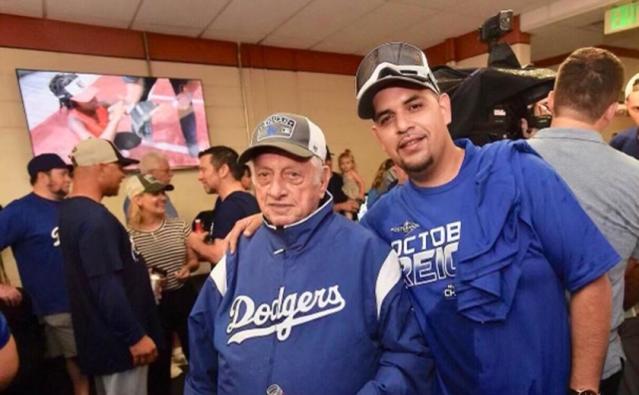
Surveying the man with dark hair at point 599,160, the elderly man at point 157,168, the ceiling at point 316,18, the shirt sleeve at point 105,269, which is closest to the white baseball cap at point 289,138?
the man with dark hair at point 599,160

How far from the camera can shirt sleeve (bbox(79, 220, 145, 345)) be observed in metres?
1.68

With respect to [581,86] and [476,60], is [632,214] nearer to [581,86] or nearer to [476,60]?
[581,86]

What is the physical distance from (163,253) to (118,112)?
1.98 metres

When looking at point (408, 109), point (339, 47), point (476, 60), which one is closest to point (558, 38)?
point (476, 60)

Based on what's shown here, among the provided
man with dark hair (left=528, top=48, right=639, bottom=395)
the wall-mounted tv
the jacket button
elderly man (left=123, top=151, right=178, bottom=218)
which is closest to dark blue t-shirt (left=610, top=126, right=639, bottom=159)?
man with dark hair (left=528, top=48, right=639, bottom=395)

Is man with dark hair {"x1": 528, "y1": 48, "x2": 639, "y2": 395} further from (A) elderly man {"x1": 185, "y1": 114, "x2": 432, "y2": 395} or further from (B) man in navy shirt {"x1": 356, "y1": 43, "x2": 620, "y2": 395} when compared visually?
(A) elderly man {"x1": 185, "y1": 114, "x2": 432, "y2": 395}

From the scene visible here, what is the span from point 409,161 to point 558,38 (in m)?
5.16

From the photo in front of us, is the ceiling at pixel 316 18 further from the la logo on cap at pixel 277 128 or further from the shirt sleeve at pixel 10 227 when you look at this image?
the la logo on cap at pixel 277 128

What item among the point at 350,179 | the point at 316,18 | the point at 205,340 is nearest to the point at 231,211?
the point at 205,340

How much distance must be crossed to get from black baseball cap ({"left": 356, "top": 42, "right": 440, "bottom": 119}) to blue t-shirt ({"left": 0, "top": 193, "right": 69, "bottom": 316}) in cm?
221

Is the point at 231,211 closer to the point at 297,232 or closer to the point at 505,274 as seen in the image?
the point at 297,232

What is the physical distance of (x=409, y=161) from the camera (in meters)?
0.95

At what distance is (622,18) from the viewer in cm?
384

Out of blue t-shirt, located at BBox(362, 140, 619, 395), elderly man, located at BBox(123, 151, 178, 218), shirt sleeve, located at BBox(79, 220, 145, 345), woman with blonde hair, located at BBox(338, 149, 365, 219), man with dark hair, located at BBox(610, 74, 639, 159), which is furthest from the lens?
woman with blonde hair, located at BBox(338, 149, 365, 219)
